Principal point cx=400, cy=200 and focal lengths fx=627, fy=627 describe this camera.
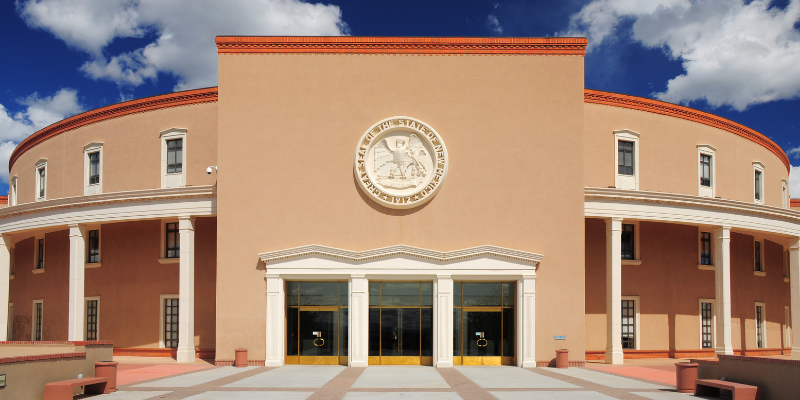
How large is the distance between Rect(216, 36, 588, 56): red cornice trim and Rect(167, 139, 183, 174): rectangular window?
728cm

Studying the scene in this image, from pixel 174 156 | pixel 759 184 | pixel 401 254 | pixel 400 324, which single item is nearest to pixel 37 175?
pixel 174 156

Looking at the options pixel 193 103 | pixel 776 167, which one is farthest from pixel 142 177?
pixel 776 167

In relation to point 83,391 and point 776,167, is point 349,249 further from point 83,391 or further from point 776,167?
point 776,167

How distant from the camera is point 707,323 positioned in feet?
99.1

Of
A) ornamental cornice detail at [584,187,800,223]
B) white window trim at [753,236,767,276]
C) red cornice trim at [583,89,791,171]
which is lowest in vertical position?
white window trim at [753,236,767,276]

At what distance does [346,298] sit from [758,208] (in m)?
19.0

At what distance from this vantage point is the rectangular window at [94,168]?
1254 inches

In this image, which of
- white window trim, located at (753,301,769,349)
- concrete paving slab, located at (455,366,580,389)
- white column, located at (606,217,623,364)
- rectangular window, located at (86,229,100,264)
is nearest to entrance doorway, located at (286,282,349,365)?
concrete paving slab, located at (455,366,580,389)

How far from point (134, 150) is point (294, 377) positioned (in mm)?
16504

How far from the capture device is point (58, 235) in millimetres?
32656

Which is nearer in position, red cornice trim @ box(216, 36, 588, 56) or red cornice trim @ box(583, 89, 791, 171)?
red cornice trim @ box(216, 36, 588, 56)

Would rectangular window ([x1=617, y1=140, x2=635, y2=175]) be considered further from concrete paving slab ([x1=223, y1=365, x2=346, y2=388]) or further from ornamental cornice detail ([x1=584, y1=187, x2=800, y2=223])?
concrete paving slab ([x1=223, y1=365, x2=346, y2=388])

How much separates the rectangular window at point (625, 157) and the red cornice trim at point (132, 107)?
63.9 feet

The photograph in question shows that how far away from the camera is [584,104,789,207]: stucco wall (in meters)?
29.6
